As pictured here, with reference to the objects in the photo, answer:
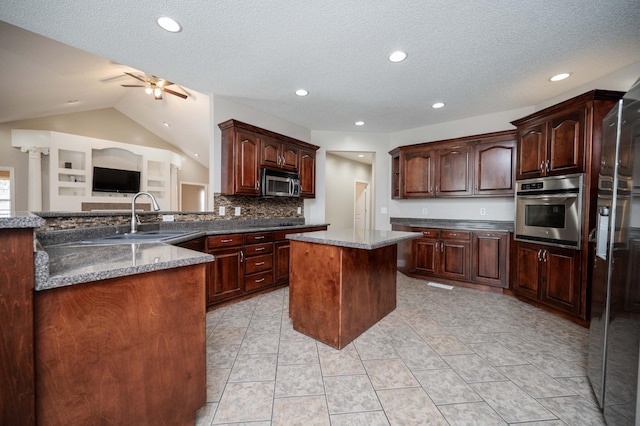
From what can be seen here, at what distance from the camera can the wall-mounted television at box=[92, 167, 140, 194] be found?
6.22 meters

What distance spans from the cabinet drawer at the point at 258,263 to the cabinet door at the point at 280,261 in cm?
8

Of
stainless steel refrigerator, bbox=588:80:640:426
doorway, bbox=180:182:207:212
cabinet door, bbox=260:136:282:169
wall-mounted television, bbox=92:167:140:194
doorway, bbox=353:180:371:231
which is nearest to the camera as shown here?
stainless steel refrigerator, bbox=588:80:640:426

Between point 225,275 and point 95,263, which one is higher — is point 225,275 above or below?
below

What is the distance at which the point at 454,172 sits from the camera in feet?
12.4

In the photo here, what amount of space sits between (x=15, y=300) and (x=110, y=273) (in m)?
0.24

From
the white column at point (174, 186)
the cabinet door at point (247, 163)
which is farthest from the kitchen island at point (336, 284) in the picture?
the white column at point (174, 186)

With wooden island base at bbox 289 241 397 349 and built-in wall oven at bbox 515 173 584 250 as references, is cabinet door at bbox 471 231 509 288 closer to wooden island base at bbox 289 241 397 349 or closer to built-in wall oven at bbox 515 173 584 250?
built-in wall oven at bbox 515 173 584 250

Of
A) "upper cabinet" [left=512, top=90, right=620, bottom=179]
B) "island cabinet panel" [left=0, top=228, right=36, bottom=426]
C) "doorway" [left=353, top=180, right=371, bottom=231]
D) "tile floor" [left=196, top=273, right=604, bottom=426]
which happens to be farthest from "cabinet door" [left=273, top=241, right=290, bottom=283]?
"doorway" [left=353, top=180, right=371, bottom=231]

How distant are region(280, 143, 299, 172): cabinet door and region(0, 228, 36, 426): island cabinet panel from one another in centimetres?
308

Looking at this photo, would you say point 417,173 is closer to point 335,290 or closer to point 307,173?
point 307,173

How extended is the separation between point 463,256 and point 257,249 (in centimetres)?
289

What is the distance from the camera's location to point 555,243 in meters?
2.63

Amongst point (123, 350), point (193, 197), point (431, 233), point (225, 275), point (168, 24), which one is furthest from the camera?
point (193, 197)

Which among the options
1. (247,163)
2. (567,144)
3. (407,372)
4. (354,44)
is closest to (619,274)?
(407,372)
